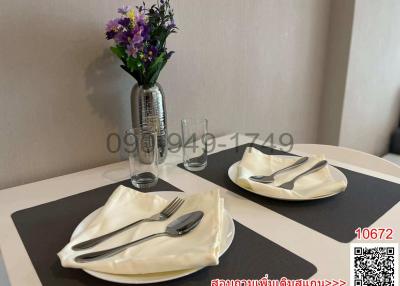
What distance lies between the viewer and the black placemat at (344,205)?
0.62 meters

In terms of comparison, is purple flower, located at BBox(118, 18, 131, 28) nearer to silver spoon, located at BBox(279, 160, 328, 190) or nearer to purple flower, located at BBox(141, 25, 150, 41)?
purple flower, located at BBox(141, 25, 150, 41)

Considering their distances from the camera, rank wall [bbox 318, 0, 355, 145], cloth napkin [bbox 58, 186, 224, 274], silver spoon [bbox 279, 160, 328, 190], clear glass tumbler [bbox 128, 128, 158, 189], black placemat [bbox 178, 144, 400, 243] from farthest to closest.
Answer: wall [bbox 318, 0, 355, 145]
clear glass tumbler [bbox 128, 128, 158, 189]
silver spoon [bbox 279, 160, 328, 190]
black placemat [bbox 178, 144, 400, 243]
cloth napkin [bbox 58, 186, 224, 274]

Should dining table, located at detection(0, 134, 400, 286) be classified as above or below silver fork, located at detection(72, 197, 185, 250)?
below

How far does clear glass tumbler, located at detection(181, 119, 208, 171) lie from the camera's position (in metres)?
0.93

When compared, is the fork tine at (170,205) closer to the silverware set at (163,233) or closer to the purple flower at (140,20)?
the silverware set at (163,233)

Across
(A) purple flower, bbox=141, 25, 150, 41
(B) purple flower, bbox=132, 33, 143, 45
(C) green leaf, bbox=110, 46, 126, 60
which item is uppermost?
(A) purple flower, bbox=141, 25, 150, 41

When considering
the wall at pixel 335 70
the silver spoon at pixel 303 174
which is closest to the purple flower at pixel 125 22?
the silver spoon at pixel 303 174

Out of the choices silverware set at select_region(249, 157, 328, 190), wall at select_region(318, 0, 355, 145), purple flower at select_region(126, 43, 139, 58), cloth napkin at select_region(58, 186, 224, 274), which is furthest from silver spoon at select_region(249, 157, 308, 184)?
wall at select_region(318, 0, 355, 145)

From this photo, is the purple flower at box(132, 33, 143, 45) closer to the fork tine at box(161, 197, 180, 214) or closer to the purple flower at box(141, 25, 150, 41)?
the purple flower at box(141, 25, 150, 41)

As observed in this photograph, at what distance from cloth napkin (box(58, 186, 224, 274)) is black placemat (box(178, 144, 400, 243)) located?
6.1 inches

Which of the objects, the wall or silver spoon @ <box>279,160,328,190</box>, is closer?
silver spoon @ <box>279,160,328,190</box>

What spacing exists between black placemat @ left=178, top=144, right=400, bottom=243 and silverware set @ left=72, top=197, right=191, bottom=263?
0.59 ft

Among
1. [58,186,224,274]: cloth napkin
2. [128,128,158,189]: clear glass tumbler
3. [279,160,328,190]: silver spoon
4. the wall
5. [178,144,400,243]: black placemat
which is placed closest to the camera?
[58,186,224,274]: cloth napkin

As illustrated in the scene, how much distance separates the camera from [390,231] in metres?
0.60
